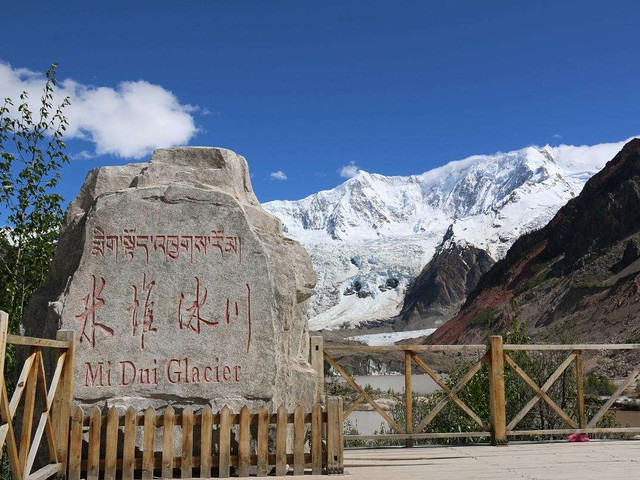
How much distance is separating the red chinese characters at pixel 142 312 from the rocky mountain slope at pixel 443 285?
100671 mm

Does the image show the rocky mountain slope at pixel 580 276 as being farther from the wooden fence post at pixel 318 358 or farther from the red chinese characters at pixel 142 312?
the red chinese characters at pixel 142 312

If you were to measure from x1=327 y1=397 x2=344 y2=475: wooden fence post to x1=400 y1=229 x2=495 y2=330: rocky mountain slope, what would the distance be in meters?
100

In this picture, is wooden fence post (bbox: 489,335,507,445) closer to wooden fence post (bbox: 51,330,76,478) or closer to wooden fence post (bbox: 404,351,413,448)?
wooden fence post (bbox: 404,351,413,448)

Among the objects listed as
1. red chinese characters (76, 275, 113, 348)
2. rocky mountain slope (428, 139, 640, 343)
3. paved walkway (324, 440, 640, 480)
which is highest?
rocky mountain slope (428, 139, 640, 343)

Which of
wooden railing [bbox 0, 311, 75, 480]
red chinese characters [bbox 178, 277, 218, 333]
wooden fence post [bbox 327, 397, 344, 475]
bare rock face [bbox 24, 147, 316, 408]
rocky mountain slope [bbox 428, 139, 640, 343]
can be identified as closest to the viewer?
wooden railing [bbox 0, 311, 75, 480]

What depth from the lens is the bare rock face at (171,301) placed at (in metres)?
6.36

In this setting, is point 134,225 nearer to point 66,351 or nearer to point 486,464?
point 66,351

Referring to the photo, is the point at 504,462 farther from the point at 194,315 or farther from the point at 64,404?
the point at 64,404

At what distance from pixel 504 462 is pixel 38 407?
16.3 ft

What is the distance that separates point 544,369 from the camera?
1074cm

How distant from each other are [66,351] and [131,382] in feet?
2.34

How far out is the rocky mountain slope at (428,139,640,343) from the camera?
3944 cm

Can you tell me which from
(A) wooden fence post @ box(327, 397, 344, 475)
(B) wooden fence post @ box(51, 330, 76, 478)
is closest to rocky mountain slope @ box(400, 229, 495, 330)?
(A) wooden fence post @ box(327, 397, 344, 475)

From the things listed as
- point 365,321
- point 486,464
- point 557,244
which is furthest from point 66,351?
point 365,321
